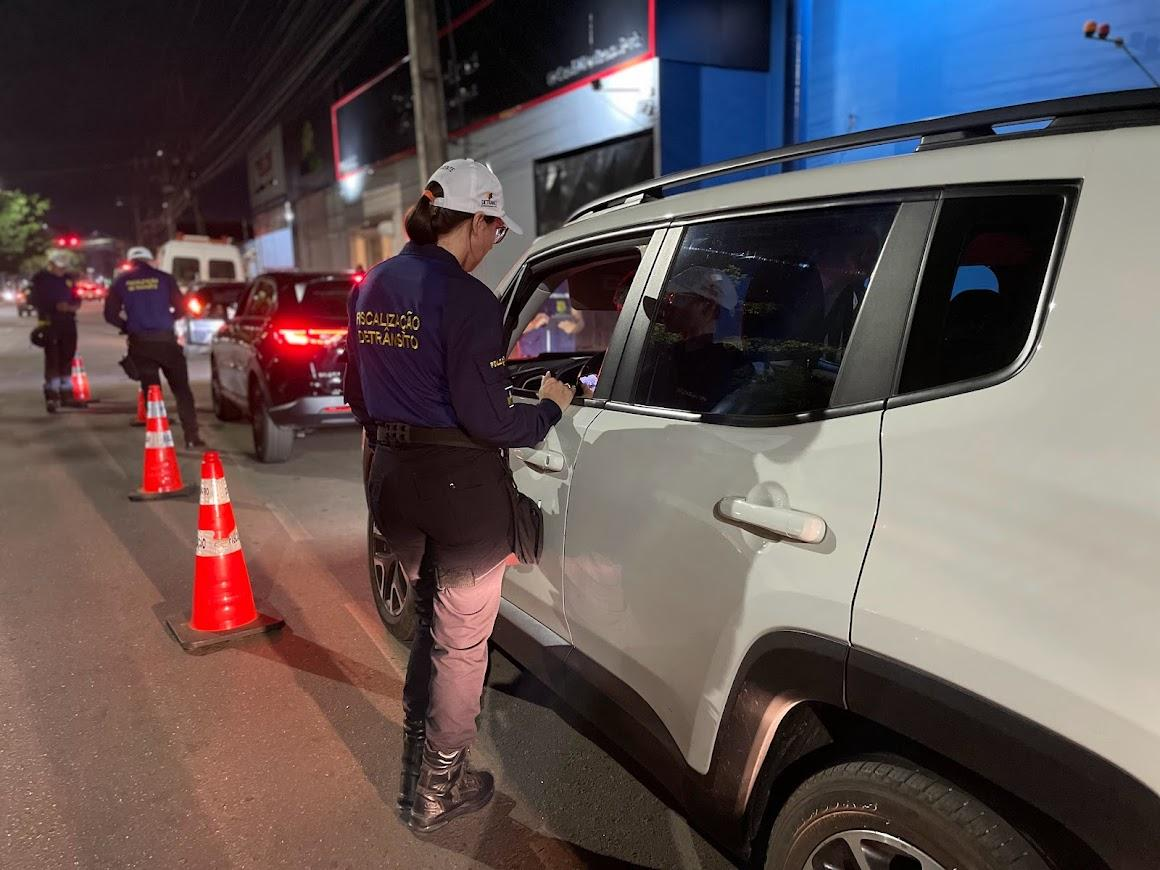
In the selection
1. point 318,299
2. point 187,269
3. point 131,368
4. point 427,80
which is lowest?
point 131,368

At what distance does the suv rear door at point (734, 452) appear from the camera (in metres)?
1.62

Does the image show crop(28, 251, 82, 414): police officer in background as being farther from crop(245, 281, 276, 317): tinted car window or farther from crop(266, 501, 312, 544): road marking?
crop(266, 501, 312, 544): road marking

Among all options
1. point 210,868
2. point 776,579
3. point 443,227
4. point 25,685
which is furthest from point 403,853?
point 25,685

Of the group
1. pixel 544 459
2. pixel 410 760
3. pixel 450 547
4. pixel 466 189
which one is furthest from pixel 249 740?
pixel 466 189

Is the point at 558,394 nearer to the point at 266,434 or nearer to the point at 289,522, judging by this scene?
the point at 289,522

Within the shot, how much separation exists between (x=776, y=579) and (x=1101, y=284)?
80cm

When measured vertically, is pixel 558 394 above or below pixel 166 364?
above

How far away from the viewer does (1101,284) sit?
130cm

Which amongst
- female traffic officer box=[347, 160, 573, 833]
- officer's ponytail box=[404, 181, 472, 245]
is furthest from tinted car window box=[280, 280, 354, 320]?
officer's ponytail box=[404, 181, 472, 245]

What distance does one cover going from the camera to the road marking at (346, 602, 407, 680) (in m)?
3.64

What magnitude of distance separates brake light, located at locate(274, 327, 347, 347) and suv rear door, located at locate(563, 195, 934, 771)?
5.45 m

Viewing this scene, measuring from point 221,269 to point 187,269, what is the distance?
94 centimetres

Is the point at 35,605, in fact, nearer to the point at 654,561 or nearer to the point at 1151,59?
the point at 654,561

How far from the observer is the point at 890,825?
1502mm
